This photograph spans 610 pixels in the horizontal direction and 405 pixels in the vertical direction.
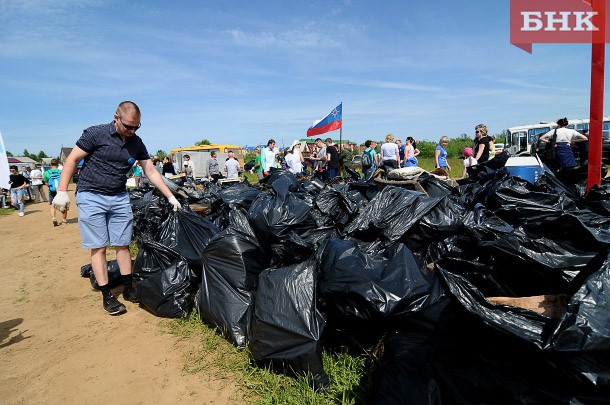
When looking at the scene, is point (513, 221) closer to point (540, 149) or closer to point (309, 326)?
point (309, 326)

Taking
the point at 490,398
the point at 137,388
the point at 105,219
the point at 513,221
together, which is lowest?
the point at 137,388

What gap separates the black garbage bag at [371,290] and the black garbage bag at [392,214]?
1.47 ft

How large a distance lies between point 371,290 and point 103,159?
2.22 metres

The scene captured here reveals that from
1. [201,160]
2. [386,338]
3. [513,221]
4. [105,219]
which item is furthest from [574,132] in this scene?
[201,160]

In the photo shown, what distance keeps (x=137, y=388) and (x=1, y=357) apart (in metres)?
1.15

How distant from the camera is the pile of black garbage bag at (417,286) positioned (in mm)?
1084

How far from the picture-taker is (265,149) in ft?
28.7

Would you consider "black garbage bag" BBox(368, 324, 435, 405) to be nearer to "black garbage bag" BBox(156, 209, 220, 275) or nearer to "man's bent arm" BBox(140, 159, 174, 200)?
"black garbage bag" BBox(156, 209, 220, 275)

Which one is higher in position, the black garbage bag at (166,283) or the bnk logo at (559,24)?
the bnk logo at (559,24)

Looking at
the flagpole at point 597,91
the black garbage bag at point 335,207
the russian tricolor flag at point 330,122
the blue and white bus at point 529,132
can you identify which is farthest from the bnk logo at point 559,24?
the blue and white bus at point 529,132

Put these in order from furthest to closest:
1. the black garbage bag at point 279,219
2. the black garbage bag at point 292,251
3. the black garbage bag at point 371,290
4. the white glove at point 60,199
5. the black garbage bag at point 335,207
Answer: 1. the black garbage bag at point 335,207
2. the black garbage bag at point 279,219
3. the white glove at point 60,199
4. the black garbage bag at point 292,251
5. the black garbage bag at point 371,290

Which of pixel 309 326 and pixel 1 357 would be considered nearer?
pixel 309 326

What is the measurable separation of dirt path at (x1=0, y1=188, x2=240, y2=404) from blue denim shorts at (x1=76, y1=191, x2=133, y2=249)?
60 centimetres

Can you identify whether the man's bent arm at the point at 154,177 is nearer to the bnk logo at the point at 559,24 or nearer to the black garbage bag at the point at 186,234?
the black garbage bag at the point at 186,234
